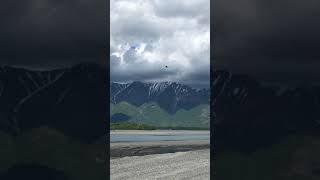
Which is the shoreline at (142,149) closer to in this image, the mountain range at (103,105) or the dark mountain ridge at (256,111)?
the mountain range at (103,105)

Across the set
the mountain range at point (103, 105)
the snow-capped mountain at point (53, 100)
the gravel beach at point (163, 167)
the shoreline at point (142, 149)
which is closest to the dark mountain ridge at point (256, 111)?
the mountain range at point (103, 105)

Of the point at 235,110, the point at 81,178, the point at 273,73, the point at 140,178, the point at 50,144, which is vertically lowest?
the point at 140,178

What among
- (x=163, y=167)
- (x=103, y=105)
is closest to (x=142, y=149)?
(x=163, y=167)

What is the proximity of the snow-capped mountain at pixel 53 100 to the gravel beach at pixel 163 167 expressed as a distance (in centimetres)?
1171

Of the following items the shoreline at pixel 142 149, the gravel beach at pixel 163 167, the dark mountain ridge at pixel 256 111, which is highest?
the dark mountain ridge at pixel 256 111

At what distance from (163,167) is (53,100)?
15668mm

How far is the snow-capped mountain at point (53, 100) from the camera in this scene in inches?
424

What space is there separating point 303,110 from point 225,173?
260cm

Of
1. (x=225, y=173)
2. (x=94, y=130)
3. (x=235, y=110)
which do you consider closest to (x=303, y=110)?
(x=235, y=110)

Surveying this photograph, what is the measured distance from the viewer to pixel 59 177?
11.0 meters

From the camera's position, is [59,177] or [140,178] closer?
[59,177]

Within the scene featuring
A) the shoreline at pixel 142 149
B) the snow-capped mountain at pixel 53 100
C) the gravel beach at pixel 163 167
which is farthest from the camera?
the shoreline at pixel 142 149

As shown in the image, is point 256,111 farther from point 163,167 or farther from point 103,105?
point 163,167

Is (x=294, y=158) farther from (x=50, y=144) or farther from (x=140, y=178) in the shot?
(x=140, y=178)
